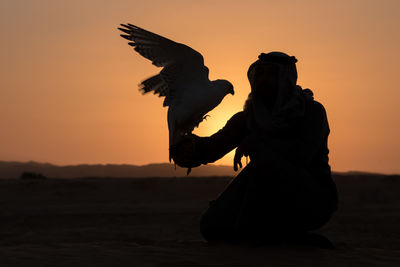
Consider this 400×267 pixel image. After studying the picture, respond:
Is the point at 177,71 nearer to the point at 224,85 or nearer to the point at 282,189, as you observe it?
the point at 224,85

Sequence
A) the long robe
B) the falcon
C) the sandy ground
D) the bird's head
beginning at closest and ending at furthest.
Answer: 1. the sandy ground
2. the long robe
3. the falcon
4. the bird's head

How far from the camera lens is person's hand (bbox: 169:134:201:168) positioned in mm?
5145

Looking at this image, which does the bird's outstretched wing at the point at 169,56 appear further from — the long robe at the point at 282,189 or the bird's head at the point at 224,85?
the long robe at the point at 282,189

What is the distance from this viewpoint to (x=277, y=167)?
15.2 feet

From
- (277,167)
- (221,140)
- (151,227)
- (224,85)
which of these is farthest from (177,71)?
(151,227)

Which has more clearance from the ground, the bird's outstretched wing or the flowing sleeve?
the bird's outstretched wing

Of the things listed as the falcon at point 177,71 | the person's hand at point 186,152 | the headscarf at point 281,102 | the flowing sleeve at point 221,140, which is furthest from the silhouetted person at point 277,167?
the falcon at point 177,71

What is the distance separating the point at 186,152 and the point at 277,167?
83 cm

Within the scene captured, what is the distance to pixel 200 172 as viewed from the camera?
7625cm

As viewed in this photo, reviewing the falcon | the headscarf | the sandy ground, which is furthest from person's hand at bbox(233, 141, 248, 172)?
the falcon

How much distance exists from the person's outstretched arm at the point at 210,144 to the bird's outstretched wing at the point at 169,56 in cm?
160

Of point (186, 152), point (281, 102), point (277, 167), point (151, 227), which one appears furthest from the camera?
point (151, 227)

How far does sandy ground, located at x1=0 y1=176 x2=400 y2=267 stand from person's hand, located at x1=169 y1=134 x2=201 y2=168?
0.65 meters

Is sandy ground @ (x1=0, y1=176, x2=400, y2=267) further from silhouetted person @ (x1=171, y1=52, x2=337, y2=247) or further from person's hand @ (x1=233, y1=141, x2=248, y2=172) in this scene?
person's hand @ (x1=233, y1=141, x2=248, y2=172)
